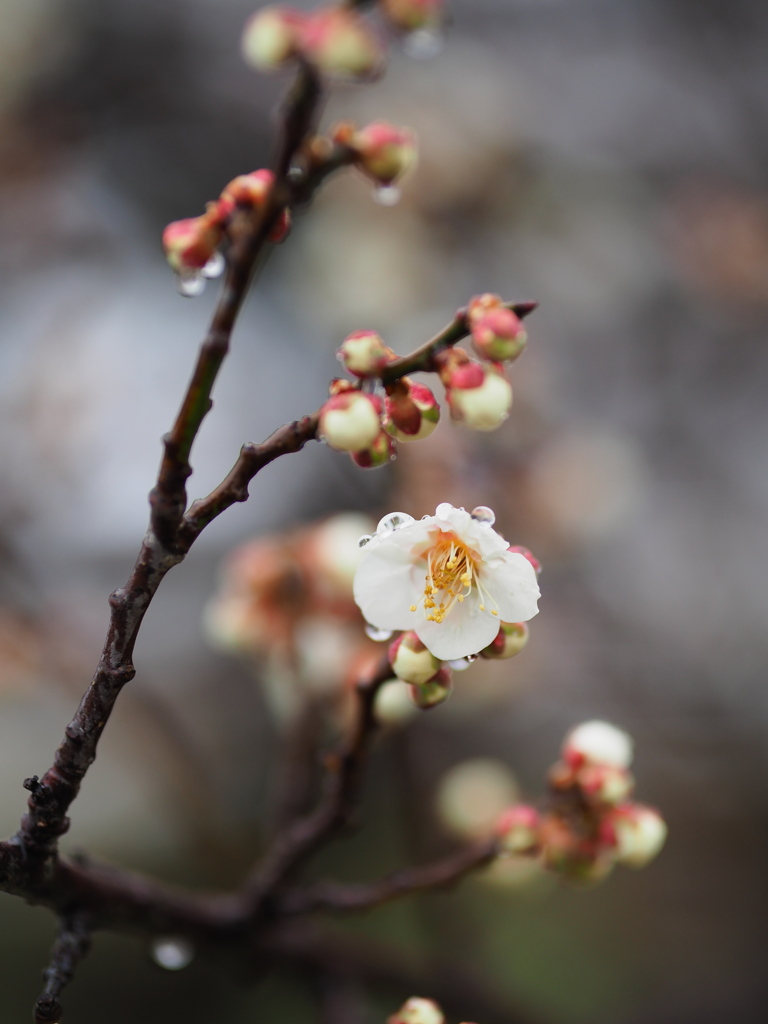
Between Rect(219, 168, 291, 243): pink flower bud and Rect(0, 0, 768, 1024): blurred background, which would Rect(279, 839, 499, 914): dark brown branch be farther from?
Rect(219, 168, 291, 243): pink flower bud

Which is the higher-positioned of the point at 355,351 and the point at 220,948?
the point at 355,351

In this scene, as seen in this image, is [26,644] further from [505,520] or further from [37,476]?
[505,520]

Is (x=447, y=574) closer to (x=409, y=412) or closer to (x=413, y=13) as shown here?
(x=409, y=412)

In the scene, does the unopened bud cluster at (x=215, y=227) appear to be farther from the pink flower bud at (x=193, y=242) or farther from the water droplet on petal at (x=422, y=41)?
the water droplet on petal at (x=422, y=41)

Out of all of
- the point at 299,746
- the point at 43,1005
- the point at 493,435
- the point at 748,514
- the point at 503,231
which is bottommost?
the point at 43,1005

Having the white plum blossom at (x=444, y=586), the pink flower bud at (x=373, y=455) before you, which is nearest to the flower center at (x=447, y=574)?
the white plum blossom at (x=444, y=586)

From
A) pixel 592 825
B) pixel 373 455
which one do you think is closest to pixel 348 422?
pixel 373 455

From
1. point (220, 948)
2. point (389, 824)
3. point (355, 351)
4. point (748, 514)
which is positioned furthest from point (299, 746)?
point (748, 514)
